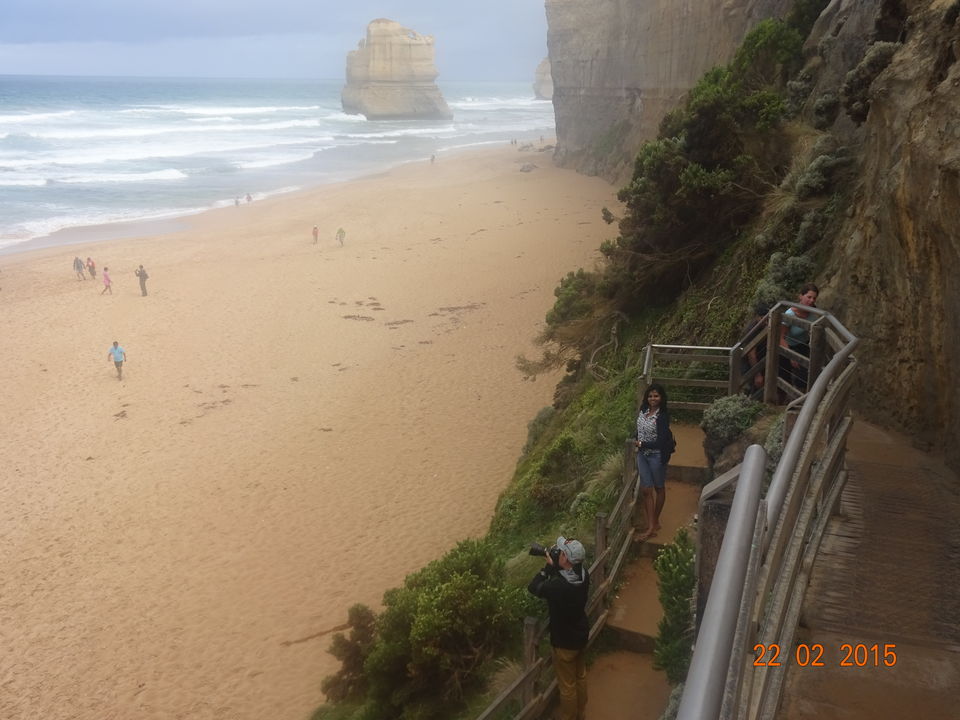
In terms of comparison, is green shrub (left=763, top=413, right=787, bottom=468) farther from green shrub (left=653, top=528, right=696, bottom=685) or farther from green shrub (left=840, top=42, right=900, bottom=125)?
green shrub (left=840, top=42, right=900, bottom=125)

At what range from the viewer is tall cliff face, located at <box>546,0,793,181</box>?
2816cm

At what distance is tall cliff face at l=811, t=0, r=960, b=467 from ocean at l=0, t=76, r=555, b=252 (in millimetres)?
36132

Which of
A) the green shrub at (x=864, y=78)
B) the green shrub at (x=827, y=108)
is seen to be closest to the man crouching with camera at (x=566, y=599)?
the green shrub at (x=864, y=78)

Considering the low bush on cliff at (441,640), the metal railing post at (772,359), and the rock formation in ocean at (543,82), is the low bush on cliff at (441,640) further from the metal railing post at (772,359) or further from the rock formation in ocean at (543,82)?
the rock formation in ocean at (543,82)

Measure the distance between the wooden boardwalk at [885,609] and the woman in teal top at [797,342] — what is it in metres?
1.56

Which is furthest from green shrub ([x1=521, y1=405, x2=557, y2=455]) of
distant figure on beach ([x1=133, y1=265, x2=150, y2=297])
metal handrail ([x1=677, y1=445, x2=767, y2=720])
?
distant figure on beach ([x1=133, y1=265, x2=150, y2=297])

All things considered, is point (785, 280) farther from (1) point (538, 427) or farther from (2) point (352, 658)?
(2) point (352, 658)

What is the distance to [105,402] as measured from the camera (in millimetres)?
18594

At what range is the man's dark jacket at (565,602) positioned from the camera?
201 inches

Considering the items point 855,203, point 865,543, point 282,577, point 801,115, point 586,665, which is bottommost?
point 282,577

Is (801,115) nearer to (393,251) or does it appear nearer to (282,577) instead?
(282,577)

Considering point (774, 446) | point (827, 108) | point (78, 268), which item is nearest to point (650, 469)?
point (774, 446)

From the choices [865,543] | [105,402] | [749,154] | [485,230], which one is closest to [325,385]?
[105,402]

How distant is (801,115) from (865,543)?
34.5ft
